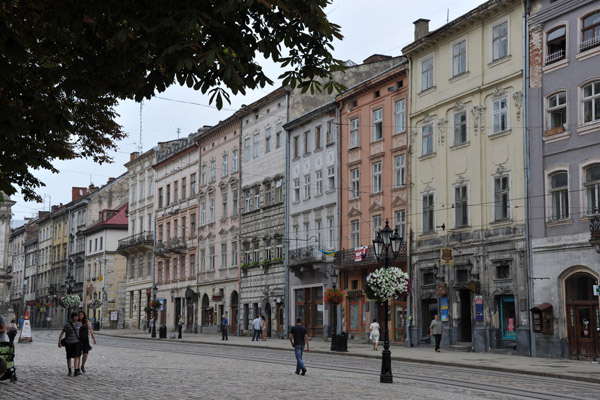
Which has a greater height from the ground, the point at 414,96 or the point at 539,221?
the point at 414,96

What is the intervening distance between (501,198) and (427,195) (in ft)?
16.9

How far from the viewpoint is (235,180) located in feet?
193

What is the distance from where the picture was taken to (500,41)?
34812mm

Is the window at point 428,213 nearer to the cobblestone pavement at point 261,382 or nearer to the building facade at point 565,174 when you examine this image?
the building facade at point 565,174

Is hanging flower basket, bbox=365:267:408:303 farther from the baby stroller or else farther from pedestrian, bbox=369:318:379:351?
pedestrian, bbox=369:318:379:351

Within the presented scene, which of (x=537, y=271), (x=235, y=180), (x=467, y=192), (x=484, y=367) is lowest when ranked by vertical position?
(x=484, y=367)

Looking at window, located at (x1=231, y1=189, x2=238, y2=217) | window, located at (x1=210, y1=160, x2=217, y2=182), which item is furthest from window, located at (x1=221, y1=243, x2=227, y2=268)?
window, located at (x1=210, y1=160, x2=217, y2=182)

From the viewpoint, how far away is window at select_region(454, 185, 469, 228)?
3641cm

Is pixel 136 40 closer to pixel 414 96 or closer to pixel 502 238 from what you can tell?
pixel 502 238

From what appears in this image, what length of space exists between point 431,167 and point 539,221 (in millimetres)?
7690

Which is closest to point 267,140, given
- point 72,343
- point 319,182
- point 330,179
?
point 319,182

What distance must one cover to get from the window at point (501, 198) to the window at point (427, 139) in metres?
5.04

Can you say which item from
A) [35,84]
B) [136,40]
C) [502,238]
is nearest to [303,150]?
[502,238]

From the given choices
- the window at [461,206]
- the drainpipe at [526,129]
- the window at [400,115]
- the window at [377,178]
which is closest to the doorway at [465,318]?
the window at [461,206]
